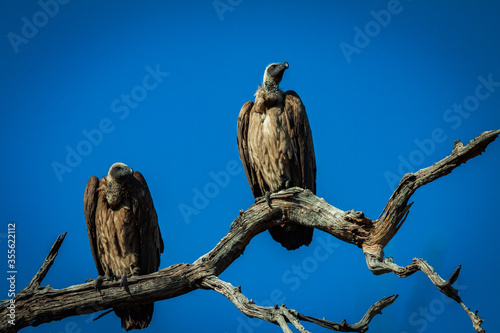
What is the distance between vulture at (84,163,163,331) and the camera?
8758mm

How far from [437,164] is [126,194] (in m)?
3.75

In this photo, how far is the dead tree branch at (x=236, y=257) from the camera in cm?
713

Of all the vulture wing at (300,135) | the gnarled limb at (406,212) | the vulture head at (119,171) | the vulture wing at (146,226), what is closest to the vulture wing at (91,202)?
the vulture head at (119,171)

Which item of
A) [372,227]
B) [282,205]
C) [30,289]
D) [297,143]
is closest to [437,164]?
[372,227]

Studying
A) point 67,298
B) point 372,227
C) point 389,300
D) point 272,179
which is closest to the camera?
point 389,300

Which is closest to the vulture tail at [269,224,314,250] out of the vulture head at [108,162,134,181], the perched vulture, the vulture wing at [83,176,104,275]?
the perched vulture

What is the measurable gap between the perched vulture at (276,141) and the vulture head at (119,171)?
5.57 ft

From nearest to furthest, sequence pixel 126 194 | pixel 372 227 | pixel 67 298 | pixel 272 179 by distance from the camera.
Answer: pixel 372 227, pixel 67 298, pixel 126 194, pixel 272 179

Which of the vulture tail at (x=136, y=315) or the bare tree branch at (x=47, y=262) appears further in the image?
the vulture tail at (x=136, y=315)

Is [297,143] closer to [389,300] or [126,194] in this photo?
[126,194]

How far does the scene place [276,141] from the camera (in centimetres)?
928

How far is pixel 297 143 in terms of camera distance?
9305mm

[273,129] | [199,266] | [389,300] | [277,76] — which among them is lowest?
[389,300]

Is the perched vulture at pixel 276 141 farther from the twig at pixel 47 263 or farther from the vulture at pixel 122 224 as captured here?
the twig at pixel 47 263
